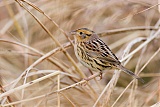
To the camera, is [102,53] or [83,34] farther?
[83,34]

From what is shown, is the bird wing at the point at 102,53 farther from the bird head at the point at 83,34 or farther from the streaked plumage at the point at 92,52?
the bird head at the point at 83,34

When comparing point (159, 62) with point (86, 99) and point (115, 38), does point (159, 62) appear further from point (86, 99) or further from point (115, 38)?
point (86, 99)

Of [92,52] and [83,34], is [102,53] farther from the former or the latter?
[83,34]

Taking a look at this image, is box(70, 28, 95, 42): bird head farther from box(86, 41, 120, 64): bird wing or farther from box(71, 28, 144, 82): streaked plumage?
box(86, 41, 120, 64): bird wing

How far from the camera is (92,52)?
3146 mm

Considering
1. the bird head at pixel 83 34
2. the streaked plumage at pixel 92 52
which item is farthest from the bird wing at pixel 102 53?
the bird head at pixel 83 34

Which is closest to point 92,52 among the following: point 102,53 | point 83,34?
point 102,53

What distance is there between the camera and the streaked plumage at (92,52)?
3.08m

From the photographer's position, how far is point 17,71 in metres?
4.37

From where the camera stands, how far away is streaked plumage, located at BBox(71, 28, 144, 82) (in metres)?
3.08

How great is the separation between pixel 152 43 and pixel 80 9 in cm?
88

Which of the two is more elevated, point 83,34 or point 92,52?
point 83,34

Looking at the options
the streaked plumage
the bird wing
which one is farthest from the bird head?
the bird wing

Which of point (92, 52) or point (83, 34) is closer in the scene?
point (92, 52)
